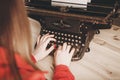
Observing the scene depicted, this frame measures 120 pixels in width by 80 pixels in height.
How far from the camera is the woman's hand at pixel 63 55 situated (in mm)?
1174

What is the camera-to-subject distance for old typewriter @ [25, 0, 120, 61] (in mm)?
1319

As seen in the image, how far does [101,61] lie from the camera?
1.23 m

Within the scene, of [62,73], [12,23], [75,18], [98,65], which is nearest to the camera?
[12,23]

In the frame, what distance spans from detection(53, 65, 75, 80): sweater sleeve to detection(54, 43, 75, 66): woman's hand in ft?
0.14

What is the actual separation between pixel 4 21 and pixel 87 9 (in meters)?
0.69

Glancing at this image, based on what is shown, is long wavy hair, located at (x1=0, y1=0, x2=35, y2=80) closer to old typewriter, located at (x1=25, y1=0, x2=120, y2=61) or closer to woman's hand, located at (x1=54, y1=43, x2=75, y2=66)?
woman's hand, located at (x1=54, y1=43, x2=75, y2=66)

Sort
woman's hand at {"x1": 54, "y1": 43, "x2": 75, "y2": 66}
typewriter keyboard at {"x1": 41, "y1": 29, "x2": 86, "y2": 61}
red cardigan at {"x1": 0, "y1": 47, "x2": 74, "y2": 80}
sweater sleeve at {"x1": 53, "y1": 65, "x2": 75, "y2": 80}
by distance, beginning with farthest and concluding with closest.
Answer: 1. typewriter keyboard at {"x1": 41, "y1": 29, "x2": 86, "y2": 61}
2. woman's hand at {"x1": 54, "y1": 43, "x2": 75, "y2": 66}
3. sweater sleeve at {"x1": 53, "y1": 65, "x2": 75, "y2": 80}
4. red cardigan at {"x1": 0, "y1": 47, "x2": 74, "y2": 80}

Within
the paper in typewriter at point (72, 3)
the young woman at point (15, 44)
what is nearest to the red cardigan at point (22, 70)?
the young woman at point (15, 44)

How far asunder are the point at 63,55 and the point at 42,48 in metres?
0.13

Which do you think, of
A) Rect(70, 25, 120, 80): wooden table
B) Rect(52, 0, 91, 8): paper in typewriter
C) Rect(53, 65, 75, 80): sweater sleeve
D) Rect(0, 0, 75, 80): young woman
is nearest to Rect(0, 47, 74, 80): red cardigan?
Rect(0, 0, 75, 80): young woman

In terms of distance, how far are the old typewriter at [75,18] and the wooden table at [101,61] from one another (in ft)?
0.17

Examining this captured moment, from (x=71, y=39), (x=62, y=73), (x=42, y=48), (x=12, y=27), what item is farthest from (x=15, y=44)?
(x=71, y=39)

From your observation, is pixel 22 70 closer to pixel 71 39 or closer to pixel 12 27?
pixel 12 27

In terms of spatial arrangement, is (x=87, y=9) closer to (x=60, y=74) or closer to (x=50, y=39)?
(x=50, y=39)
